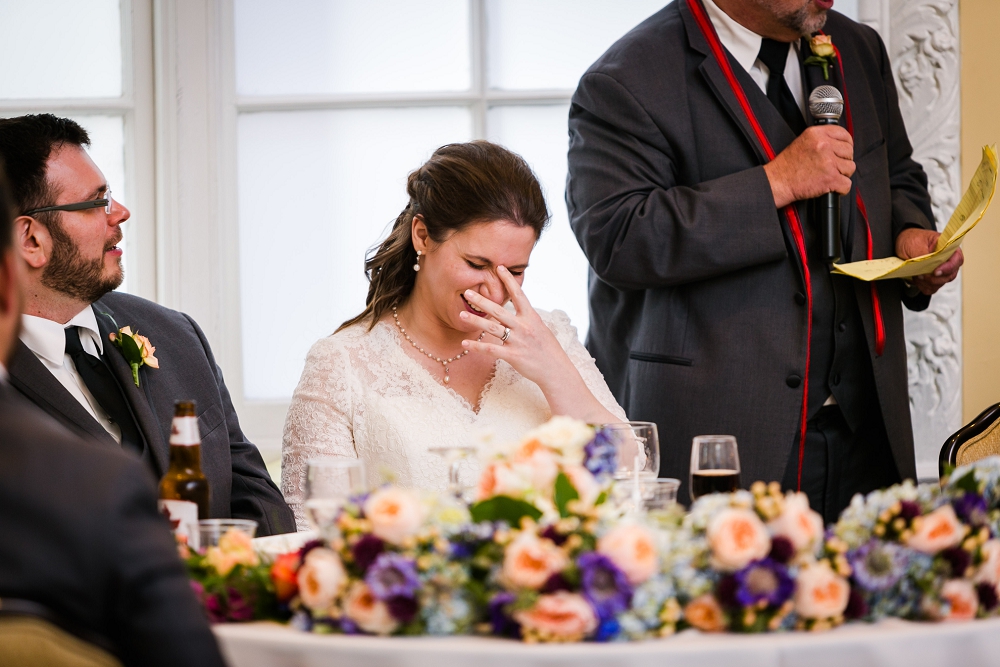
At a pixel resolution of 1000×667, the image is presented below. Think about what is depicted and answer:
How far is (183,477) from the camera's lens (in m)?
1.42

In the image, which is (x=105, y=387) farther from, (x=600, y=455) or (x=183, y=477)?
(x=600, y=455)

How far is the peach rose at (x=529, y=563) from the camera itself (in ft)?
3.25

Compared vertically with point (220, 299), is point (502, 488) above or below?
below

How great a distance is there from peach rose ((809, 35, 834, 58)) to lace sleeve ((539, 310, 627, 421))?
32.7 inches

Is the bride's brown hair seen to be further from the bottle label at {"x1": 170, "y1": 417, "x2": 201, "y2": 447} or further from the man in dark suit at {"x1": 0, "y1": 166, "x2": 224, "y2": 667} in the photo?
the man in dark suit at {"x1": 0, "y1": 166, "x2": 224, "y2": 667}

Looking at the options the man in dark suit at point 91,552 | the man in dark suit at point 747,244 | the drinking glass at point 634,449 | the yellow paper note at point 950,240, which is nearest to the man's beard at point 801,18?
the man in dark suit at point 747,244

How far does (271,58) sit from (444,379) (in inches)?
59.8

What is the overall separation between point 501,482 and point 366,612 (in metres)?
0.19

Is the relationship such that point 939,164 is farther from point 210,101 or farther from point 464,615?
point 464,615

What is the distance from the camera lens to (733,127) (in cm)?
239

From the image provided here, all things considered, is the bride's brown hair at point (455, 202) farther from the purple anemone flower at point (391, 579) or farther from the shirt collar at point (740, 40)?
the purple anemone flower at point (391, 579)

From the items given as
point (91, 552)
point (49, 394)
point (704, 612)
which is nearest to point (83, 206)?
point (49, 394)

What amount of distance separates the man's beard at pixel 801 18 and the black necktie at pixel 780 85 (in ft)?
0.24

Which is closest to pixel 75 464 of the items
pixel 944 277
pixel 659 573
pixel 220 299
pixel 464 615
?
pixel 464 615
